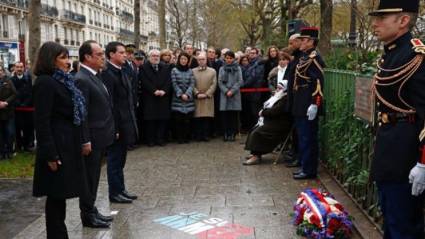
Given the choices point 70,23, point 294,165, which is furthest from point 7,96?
point 70,23

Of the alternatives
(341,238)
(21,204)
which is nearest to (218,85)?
(21,204)

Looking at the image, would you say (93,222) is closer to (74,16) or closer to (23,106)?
(23,106)

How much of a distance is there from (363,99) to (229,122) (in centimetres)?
626

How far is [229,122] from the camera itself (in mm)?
11609

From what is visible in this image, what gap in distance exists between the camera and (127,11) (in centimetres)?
10325

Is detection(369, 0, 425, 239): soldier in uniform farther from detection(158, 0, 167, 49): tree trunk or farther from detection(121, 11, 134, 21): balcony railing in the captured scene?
detection(121, 11, 134, 21): balcony railing

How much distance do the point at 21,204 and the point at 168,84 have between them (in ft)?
15.7

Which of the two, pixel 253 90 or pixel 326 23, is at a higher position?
pixel 326 23

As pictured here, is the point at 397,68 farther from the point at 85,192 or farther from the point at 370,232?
the point at 85,192

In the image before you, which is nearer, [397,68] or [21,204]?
[397,68]

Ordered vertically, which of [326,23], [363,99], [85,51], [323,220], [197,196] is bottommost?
[197,196]

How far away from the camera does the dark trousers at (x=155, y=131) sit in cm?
1117

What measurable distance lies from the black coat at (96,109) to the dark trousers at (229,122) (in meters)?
5.79

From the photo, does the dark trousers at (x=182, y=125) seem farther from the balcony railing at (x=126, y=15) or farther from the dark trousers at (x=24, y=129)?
the balcony railing at (x=126, y=15)
